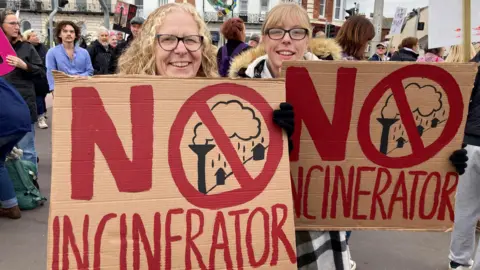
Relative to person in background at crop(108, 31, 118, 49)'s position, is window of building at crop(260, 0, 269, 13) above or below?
above

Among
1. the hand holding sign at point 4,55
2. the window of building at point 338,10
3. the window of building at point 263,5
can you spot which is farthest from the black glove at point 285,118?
the window of building at point 263,5

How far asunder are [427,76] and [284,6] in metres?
0.67

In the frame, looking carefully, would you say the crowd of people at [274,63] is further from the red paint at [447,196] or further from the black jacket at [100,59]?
the black jacket at [100,59]

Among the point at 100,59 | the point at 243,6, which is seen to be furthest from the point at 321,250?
the point at 243,6

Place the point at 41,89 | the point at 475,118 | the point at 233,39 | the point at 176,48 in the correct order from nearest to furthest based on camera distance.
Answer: the point at 176,48 → the point at 475,118 → the point at 41,89 → the point at 233,39

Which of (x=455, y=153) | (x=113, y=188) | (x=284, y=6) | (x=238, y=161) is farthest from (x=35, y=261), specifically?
(x=455, y=153)

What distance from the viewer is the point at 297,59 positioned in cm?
184

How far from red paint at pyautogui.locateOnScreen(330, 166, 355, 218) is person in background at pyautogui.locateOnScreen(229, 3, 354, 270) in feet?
0.41

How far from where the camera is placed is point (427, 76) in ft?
5.32

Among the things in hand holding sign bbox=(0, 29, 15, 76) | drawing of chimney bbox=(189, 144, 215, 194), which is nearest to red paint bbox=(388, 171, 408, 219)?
drawing of chimney bbox=(189, 144, 215, 194)

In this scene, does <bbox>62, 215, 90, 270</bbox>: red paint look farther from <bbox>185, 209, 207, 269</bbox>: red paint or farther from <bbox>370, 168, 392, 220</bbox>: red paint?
<bbox>370, 168, 392, 220</bbox>: red paint

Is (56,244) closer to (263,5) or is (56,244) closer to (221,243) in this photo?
(221,243)

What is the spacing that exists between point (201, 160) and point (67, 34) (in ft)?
15.2

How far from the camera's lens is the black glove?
1.43 meters
